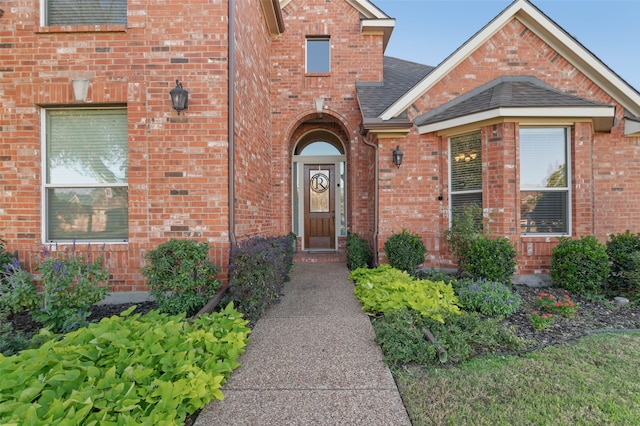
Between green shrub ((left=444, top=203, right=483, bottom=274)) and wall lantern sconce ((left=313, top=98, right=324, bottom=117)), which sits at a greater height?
wall lantern sconce ((left=313, top=98, right=324, bottom=117))

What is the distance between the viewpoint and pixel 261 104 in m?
6.00

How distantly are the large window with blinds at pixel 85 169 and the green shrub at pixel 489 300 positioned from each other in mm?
4775

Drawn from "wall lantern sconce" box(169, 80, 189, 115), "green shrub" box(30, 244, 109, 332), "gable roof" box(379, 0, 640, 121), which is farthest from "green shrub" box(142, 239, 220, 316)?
"gable roof" box(379, 0, 640, 121)

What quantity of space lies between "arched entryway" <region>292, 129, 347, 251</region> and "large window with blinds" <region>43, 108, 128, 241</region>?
182 inches

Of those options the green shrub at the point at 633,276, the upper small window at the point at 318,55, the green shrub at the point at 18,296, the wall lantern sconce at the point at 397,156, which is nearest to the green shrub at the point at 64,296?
the green shrub at the point at 18,296

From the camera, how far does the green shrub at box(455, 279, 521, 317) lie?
3.56 meters

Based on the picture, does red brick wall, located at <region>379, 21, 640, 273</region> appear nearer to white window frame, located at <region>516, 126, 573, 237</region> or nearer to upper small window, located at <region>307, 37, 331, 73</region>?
white window frame, located at <region>516, 126, 573, 237</region>

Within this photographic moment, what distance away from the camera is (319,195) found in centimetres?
823

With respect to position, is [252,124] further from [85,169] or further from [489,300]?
[489,300]

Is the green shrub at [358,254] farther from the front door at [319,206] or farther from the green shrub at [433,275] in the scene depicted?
the front door at [319,206]

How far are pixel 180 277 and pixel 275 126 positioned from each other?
485 centimetres

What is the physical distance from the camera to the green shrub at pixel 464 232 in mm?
4766

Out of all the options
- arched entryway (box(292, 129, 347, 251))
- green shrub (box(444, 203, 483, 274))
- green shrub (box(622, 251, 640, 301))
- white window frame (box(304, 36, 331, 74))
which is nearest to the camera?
green shrub (box(622, 251, 640, 301))

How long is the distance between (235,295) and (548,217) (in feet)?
18.0
